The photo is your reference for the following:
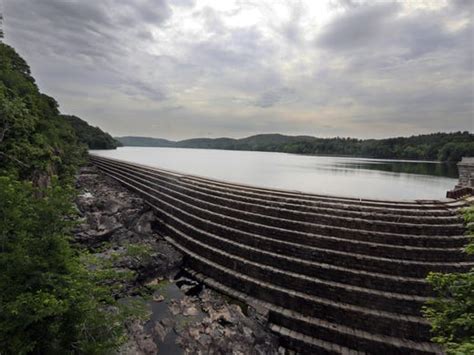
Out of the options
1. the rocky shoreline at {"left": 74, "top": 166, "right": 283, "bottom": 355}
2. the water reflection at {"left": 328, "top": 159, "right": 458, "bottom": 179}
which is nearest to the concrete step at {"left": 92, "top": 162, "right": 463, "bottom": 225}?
the rocky shoreline at {"left": 74, "top": 166, "right": 283, "bottom": 355}

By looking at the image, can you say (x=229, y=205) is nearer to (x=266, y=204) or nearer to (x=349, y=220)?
(x=266, y=204)

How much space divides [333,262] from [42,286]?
580 centimetres

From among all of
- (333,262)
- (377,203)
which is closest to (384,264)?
(333,262)

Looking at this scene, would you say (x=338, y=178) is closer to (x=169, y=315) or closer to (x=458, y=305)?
(x=458, y=305)

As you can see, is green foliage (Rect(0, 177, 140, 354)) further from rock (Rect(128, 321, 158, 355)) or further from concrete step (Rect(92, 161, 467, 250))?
concrete step (Rect(92, 161, 467, 250))

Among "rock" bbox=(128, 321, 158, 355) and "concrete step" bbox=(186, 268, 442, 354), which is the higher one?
"concrete step" bbox=(186, 268, 442, 354)

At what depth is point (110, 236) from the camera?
9062 millimetres

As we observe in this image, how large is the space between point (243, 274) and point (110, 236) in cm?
608

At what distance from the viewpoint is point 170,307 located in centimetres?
591

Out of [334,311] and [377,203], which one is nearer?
[334,311]

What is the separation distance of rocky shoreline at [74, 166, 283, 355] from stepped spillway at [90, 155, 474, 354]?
0.43 metres

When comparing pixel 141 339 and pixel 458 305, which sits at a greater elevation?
pixel 458 305

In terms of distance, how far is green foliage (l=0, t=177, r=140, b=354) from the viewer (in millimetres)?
2551

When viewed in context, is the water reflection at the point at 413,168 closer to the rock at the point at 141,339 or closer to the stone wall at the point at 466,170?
the stone wall at the point at 466,170
